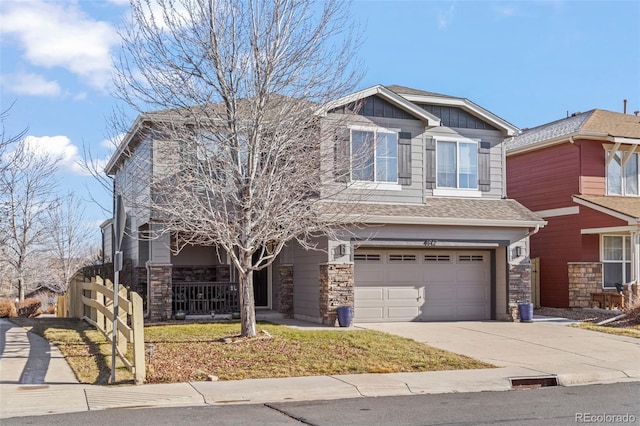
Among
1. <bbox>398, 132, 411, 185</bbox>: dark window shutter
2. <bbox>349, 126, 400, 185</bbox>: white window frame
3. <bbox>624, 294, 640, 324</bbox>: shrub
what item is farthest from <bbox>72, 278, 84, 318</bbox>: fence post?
<bbox>624, 294, 640, 324</bbox>: shrub

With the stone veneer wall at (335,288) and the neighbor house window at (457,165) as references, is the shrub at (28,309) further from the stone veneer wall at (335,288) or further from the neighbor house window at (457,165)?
the neighbor house window at (457,165)

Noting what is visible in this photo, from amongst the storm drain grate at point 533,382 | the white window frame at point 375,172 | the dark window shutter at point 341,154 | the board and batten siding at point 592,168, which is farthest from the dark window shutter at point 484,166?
the storm drain grate at point 533,382

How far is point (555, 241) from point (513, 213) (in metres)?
5.45

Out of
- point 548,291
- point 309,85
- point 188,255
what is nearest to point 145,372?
point 309,85

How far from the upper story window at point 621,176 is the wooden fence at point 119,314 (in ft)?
59.1

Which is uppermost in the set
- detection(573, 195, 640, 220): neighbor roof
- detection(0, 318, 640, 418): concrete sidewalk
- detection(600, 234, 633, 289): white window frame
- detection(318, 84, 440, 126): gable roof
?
detection(318, 84, 440, 126): gable roof

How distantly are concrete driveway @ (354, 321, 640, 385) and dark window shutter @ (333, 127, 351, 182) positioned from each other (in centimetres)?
421

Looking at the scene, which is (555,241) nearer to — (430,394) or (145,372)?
(430,394)

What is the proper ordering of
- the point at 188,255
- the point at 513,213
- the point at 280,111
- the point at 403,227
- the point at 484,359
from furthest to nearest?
the point at 188,255 < the point at 513,213 < the point at 403,227 < the point at 280,111 < the point at 484,359

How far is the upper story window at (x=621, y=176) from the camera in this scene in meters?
25.7

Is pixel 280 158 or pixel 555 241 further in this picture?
pixel 555 241

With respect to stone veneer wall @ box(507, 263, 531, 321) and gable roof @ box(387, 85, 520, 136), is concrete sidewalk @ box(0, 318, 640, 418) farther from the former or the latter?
gable roof @ box(387, 85, 520, 136)

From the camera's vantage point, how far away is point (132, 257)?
78.6ft

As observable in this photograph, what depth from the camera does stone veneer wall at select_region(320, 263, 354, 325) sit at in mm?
18844
